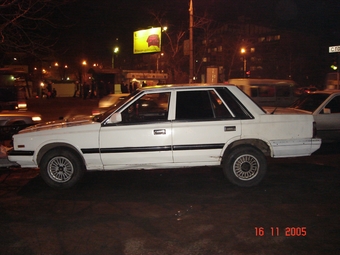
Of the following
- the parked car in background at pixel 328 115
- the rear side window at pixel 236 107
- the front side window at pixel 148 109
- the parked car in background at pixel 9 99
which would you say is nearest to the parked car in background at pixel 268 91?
the parked car in background at pixel 328 115

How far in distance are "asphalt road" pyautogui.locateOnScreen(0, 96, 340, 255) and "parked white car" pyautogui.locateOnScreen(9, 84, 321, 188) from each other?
47 centimetres

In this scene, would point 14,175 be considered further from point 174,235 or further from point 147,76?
point 147,76

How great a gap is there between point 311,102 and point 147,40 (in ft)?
79.5

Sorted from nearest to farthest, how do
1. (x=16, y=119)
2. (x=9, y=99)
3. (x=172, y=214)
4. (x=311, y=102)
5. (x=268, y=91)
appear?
(x=172, y=214) < (x=16, y=119) < (x=311, y=102) < (x=9, y=99) < (x=268, y=91)

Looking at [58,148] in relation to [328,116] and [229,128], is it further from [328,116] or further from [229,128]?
[328,116]

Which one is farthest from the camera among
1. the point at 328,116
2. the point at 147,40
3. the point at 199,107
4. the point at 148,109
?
the point at 147,40

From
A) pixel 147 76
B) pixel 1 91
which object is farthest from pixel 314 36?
pixel 1 91

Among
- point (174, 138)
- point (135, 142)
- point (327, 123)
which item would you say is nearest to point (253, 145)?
point (174, 138)

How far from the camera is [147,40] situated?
3272 centimetres

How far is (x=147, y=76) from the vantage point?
3550cm

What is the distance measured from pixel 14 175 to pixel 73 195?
224cm

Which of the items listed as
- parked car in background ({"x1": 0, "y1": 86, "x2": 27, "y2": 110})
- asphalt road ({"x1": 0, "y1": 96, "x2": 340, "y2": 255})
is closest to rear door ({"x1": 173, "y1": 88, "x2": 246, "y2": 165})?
asphalt road ({"x1": 0, "y1": 96, "x2": 340, "y2": 255})
